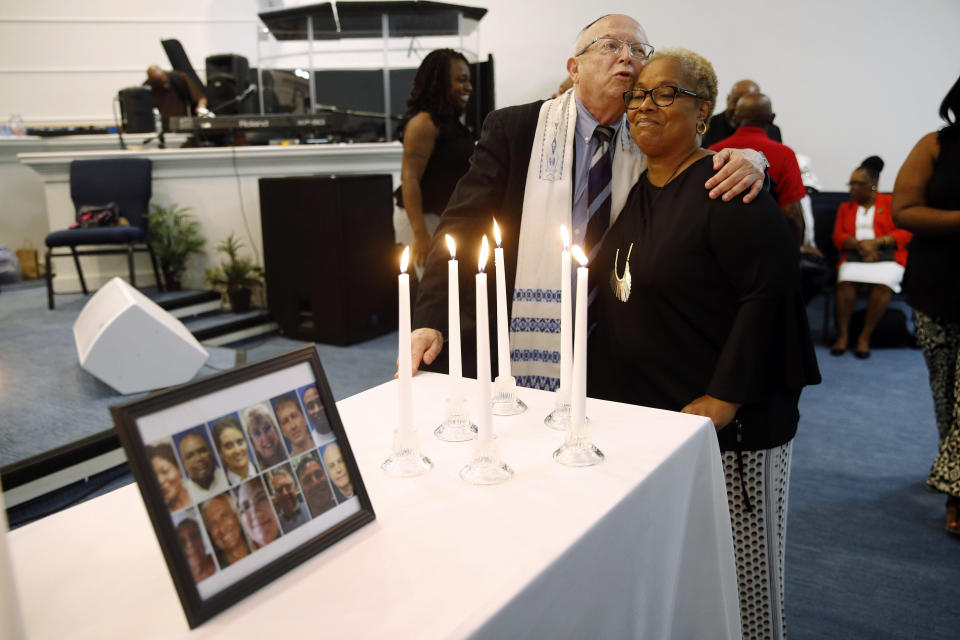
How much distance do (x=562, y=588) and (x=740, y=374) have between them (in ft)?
2.27

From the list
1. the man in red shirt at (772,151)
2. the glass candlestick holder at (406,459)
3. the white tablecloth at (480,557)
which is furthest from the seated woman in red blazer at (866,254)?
the glass candlestick holder at (406,459)

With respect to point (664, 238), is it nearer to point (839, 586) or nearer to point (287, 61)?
point (839, 586)

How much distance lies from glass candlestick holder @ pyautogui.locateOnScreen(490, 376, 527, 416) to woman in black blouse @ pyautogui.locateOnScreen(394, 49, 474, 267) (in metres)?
2.23

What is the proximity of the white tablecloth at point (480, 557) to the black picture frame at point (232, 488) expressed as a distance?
3 centimetres

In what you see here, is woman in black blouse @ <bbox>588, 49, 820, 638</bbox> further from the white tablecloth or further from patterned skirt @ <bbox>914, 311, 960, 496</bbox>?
patterned skirt @ <bbox>914, 311, 960, 496</bbox>

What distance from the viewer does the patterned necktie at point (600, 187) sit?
64.9 inches

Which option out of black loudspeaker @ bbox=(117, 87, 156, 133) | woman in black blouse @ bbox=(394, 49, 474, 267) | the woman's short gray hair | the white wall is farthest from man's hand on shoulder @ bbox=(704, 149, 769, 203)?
black loudspeaker @ bbox=(117, 87, 156, 133)

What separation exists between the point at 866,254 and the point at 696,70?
13.9 ft

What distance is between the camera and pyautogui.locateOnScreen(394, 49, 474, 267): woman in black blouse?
3.32m

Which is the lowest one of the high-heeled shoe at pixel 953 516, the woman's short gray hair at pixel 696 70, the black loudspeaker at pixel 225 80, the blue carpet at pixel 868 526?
the blue carpet at pixel 868 526

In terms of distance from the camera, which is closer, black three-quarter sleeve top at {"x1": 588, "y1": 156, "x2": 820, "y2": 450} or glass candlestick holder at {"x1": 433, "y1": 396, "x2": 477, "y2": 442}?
glass candlestick holder at {"x1": 433, "y1": 396, "x2": 477, "y2": 442}

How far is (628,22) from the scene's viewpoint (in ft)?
5.08

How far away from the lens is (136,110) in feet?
20.6

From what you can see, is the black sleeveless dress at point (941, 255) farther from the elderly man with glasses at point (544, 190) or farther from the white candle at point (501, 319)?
the white candle at point (501, 319)
